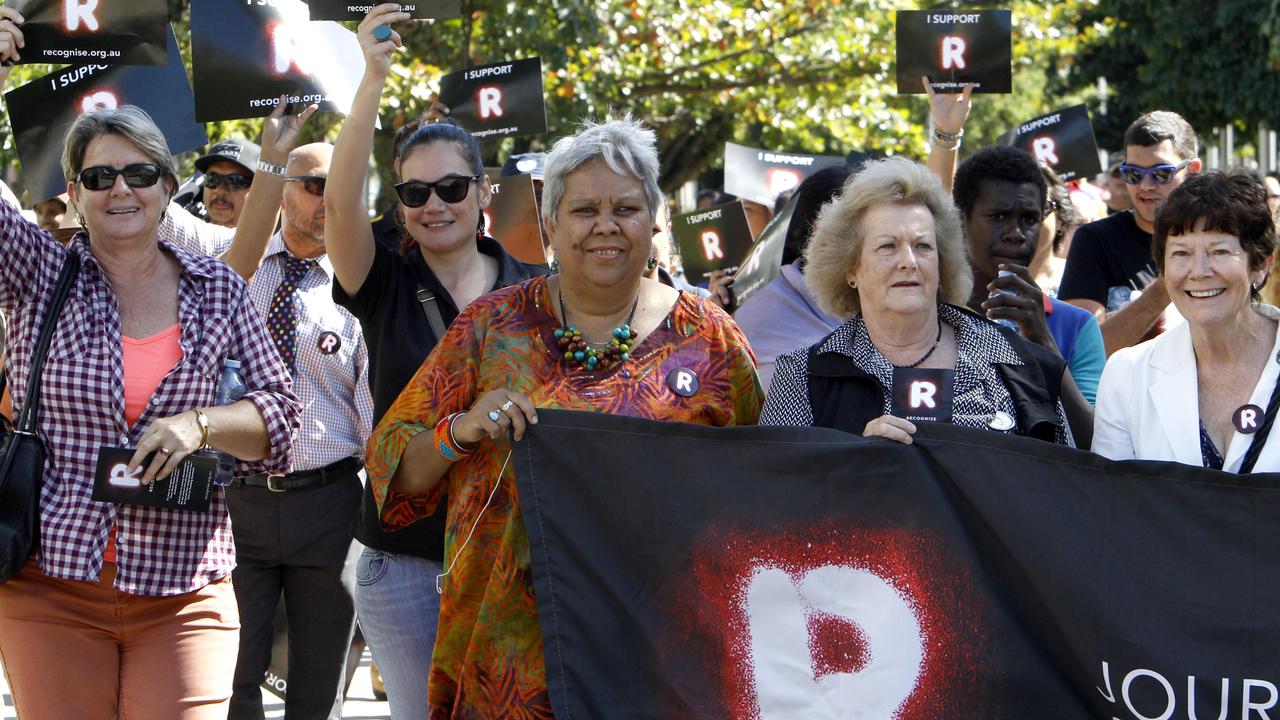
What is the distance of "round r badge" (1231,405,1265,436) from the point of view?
3781 millimetres

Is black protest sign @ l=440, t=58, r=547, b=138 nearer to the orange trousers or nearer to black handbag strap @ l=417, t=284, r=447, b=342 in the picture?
black handbag strap @ l=417, t=284, r=447, b=342

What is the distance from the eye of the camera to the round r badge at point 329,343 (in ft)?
18.5

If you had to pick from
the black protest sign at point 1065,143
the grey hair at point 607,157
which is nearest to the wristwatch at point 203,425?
the grey hair at point 607,157

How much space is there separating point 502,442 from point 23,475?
124 cm

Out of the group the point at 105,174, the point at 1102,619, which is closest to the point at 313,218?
the point at 105,174

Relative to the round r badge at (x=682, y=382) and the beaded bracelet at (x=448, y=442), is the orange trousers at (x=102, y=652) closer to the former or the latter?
the beaded bracelet at (x=448, y=442)

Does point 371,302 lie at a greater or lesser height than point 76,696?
greater

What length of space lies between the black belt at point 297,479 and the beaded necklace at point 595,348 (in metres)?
1.92

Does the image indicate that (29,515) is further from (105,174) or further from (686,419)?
(686,419)

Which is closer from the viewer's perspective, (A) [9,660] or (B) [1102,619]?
(B) [1102,619]

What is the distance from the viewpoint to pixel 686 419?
3.95m

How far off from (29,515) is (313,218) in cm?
193

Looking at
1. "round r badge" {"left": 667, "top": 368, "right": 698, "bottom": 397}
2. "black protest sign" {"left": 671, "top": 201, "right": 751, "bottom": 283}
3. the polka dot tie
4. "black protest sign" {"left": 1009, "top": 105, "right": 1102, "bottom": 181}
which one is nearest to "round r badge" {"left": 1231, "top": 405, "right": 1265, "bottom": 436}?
"round r badge" {"left": 667, "top": 368, "right": 698, "bottom": 397}

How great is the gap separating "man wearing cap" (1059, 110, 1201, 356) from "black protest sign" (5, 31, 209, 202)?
3.69m
